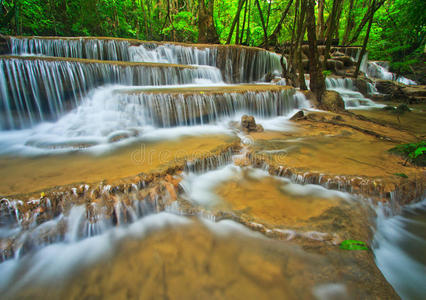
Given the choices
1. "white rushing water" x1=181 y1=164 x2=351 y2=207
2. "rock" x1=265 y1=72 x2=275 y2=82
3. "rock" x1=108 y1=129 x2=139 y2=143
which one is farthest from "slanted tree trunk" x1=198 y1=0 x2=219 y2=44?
"white rushing water" x1=181 y1=164 x2=351 y2=207

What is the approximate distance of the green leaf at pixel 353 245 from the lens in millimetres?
1953

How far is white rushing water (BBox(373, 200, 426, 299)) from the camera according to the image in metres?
1.88

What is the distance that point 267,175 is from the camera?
338 centimetres

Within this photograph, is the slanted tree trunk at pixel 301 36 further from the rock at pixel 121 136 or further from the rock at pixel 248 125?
the rock at pixel 121 136

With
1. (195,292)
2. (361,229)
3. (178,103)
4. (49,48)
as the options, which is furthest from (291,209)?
(49,48)

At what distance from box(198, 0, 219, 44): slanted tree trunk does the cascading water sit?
25.2ft

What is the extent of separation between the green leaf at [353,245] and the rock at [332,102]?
662 centimetres

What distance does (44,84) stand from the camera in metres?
5.19

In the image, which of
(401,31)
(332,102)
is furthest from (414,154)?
(401,31)

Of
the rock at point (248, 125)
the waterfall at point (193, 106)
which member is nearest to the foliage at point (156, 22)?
the waterfall at point (193, 106)

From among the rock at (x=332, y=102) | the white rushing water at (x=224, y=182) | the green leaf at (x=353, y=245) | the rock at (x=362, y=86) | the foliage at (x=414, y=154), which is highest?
the rock at (x=362, y=86)

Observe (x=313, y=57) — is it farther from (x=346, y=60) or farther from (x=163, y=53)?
(x=346, y=60)

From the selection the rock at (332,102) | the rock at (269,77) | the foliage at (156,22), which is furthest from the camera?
the rock at (269,77)

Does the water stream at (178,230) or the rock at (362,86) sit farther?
the rock at (362,86)
